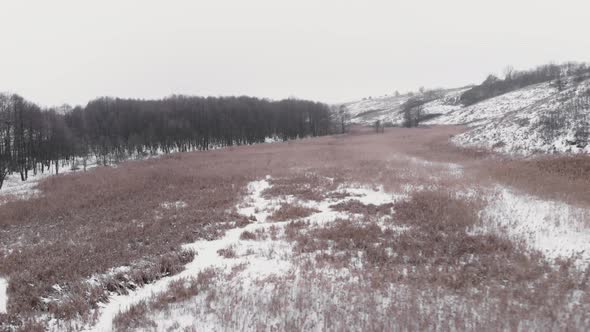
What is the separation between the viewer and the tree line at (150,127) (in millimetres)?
47531

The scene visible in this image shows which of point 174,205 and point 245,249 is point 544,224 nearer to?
point 245,249

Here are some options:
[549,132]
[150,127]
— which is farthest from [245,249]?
[150,127]

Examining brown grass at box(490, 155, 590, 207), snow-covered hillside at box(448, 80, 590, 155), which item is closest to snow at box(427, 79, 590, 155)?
snow-covered hillside at box(448, 80, 590, 155)

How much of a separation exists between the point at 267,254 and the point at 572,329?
5758 mm

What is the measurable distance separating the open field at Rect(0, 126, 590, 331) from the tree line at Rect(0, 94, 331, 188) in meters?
45.1

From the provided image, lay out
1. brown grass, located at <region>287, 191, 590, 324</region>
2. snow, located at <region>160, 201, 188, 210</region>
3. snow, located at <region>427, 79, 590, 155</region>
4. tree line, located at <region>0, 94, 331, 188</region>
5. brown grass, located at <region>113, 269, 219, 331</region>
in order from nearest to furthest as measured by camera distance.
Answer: brown grass, located at <region>113, 269, 219, 331</region> → brown grass, located at <region>287, 191, 590, 324</region> → snow, located at <region>160, 201, 188, 210</region> → snow, located at <region>427, 79, 590, 155</region> → tree line, located at <region>0, 94, 331, 188</region>

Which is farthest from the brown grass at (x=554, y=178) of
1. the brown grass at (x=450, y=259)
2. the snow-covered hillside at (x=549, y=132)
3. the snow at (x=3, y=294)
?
the snow at (x=3, y=294)

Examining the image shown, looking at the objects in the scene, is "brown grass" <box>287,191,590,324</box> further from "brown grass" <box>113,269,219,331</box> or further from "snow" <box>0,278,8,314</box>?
"snow" <box>0,278,8,314</box>

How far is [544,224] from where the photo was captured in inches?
311

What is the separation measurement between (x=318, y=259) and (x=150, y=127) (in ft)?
249

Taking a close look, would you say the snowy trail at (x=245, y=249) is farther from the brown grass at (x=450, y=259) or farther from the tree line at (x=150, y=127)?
the tree line at (x=150, y=127)

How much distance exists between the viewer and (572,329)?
386 centimetres

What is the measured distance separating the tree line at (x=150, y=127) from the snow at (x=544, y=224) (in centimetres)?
5991

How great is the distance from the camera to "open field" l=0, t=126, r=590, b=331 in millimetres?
4562
